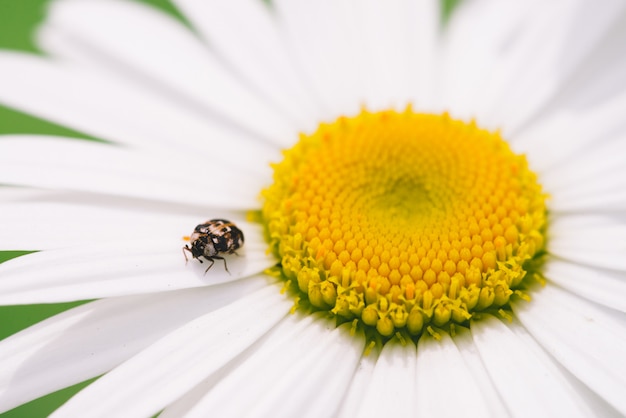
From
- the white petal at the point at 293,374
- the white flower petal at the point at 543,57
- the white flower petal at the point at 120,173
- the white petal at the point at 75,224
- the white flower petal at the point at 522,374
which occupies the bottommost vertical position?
the white flower petal at the point at 522,374

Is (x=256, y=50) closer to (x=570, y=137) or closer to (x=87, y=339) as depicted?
(x=570, y=137)

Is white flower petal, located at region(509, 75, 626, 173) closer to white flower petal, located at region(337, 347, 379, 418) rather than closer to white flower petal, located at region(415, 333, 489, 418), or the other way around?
white flower petal, located at region(415, 333, 489, 418)

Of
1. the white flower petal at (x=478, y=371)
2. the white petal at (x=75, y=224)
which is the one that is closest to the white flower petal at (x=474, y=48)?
the white flower petal at (x=478, y=371)

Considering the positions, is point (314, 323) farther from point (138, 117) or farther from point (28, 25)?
point (28, 25)

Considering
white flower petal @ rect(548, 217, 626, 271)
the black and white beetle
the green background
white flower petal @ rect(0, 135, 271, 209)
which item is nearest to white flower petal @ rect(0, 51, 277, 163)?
white flower petal @ rect(0, 135, 271, 209)

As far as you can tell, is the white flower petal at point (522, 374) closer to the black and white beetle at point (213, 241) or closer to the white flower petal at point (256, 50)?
the black and white beetle at point (213, 241)

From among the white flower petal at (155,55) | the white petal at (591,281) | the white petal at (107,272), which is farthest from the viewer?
the white flower petal at (155,55)
